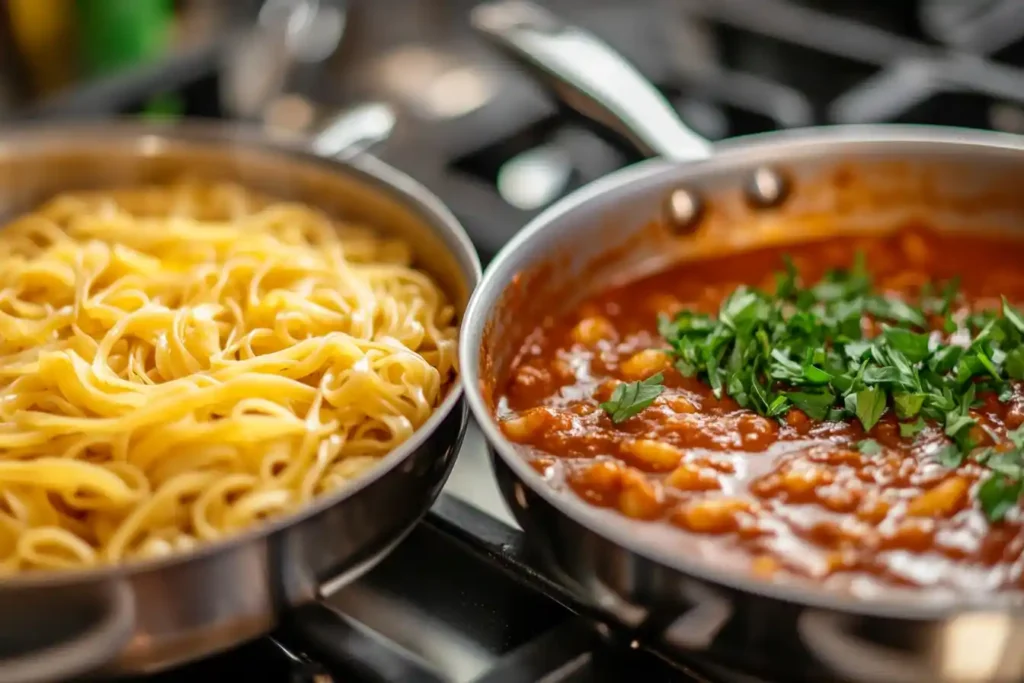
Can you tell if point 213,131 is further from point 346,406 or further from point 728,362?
point 728,362

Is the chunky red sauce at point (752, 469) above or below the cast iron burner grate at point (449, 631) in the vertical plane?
above

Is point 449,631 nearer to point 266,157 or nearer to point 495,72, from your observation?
point 266,157

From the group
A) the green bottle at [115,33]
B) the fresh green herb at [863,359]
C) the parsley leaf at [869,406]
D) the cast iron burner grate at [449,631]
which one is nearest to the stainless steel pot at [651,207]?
the cast iron burner grate at [449,631]

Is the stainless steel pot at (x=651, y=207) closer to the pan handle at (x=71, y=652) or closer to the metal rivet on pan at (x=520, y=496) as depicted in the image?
the metal rivet on pan at (x=520, y=496)

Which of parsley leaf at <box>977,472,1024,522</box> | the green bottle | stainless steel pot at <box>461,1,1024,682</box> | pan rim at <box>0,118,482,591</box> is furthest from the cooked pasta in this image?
the green bottle

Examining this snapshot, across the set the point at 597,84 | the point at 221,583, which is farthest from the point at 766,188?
the point at 221,583

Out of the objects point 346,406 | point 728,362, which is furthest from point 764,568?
point 346,406
